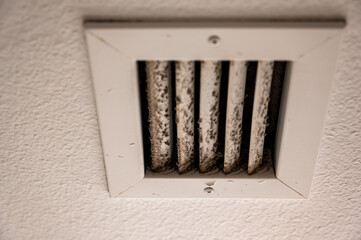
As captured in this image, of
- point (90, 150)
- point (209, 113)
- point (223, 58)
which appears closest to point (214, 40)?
point (223, 58)

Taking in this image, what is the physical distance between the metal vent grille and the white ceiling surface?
8 cm

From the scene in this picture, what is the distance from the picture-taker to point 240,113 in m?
0.61

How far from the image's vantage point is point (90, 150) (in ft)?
2.14

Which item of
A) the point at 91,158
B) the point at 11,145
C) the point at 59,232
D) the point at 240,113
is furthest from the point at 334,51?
the point at 59,232

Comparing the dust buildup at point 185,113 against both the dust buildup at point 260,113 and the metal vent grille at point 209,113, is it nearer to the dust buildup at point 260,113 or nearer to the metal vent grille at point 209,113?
the metal vent grille at point 209,113

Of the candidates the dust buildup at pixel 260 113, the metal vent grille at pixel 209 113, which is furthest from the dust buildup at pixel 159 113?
the dust buildup at pixel 260 113

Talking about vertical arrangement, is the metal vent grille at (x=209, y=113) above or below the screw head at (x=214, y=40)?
below

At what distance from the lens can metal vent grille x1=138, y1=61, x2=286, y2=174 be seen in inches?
22.1

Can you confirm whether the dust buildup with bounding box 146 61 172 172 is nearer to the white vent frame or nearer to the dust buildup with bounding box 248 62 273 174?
the white vent frame

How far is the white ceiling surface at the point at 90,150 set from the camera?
0.50m

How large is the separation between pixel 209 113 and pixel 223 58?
113 mm

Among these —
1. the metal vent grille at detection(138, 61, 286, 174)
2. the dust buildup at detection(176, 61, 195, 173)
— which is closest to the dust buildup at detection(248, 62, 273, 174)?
the metal vent grille at detection(138, 61, 286, 174)

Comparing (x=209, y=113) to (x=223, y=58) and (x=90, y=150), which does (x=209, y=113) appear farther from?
(x=90, y=150)

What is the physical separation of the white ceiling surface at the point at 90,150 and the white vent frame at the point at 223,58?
0.02 meters
